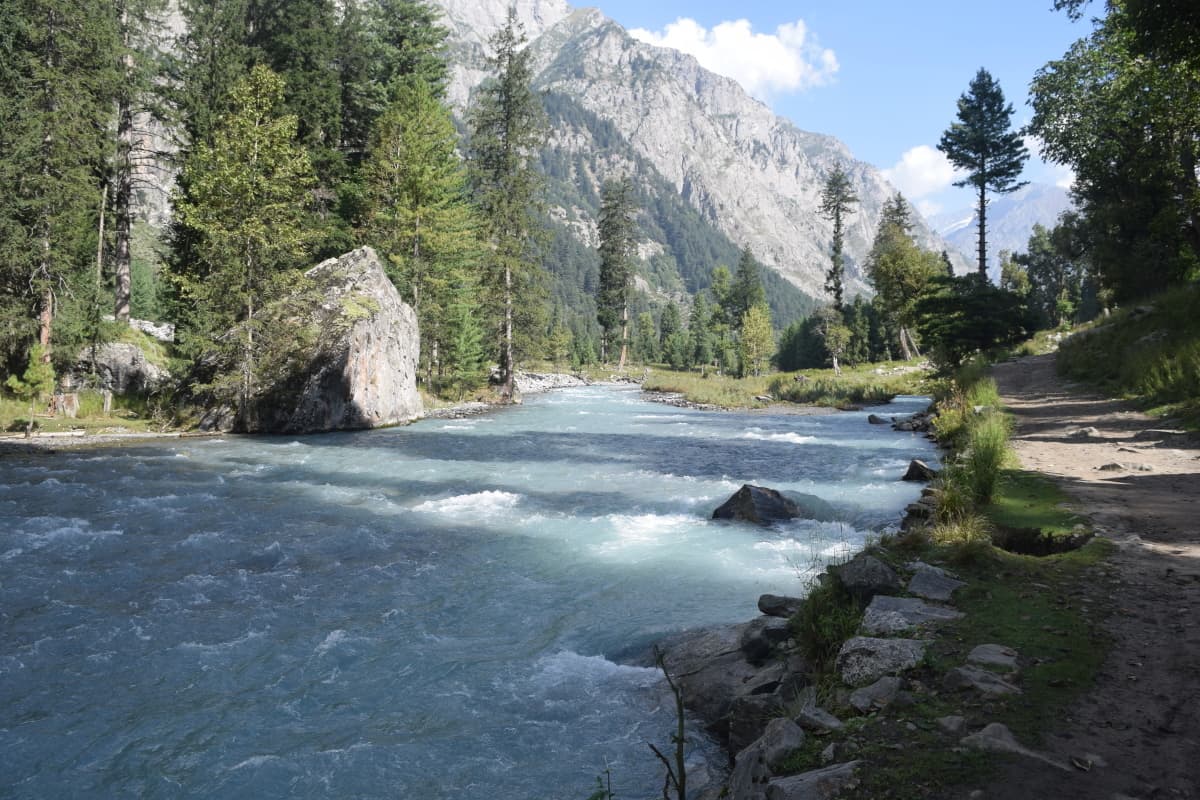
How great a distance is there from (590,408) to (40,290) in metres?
27.1

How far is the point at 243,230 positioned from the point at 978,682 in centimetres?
2778

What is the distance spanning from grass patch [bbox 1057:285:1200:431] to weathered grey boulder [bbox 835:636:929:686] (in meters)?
13.0

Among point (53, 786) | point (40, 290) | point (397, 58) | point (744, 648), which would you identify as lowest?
point (53, 786)

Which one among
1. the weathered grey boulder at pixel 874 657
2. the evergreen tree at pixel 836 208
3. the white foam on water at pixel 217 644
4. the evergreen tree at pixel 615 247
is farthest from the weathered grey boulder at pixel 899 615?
the evergreen tree at pixel 615 247

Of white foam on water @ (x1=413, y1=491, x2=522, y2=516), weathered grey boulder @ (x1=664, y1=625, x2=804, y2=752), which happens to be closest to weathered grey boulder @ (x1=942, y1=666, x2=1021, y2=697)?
weathered grey boulder @ (x1=664, y1=625, x2=804, y2=752)

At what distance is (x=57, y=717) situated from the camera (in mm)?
6758

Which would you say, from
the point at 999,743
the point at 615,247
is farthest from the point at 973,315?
the point at 615,247

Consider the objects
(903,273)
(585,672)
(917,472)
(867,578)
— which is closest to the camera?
(867,578)

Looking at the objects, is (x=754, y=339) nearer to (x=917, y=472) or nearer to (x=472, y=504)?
(x=917, y=472)

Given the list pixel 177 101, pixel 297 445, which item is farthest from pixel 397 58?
pixel 297 445

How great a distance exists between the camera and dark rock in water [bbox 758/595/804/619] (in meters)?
7.73

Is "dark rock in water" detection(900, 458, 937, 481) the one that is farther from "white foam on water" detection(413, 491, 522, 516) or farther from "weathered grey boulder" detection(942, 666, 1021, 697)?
"weathered grey boulder" detection(942, 666, 1021, 697)

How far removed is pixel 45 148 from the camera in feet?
83.8

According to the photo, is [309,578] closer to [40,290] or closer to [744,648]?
[744,648]
